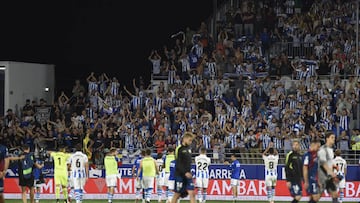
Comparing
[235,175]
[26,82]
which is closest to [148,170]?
[235,175]

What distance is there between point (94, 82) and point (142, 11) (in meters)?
6.16

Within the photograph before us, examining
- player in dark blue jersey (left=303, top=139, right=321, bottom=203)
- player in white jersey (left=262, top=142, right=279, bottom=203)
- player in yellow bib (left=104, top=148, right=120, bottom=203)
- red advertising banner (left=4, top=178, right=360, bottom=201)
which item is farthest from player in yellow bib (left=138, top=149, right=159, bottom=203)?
player in dark blue jersey (left=303, top=139, right=321, bottom=203)

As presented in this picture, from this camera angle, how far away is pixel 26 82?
151ft

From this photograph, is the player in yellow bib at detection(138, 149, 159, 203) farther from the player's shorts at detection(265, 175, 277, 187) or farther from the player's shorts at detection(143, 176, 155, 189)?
the player's shorts at detection(265, 175, 277, 187)

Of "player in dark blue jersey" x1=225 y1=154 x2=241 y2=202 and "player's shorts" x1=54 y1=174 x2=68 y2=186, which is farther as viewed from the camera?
"player in dark blue jersey" x1=225 y1=154 x2=241 y2=202

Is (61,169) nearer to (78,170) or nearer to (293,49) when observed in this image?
(78,170)

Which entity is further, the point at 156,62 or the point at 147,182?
the point at 156,62

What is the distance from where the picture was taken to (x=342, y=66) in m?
42.6

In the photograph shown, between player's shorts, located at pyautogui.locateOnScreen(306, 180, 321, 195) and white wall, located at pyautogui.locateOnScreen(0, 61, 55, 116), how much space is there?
2359 centimetres

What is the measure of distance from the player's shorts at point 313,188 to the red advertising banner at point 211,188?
14.0 meters

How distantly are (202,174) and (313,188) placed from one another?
36.4 feet

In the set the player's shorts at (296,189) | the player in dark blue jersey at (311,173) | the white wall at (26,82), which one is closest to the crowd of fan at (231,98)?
the white wall at (26,82)

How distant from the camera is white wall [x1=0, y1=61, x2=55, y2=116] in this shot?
4494cm

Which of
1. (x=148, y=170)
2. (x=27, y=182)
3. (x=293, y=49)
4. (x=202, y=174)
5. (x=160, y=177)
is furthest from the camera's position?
(x=293, y=49)
